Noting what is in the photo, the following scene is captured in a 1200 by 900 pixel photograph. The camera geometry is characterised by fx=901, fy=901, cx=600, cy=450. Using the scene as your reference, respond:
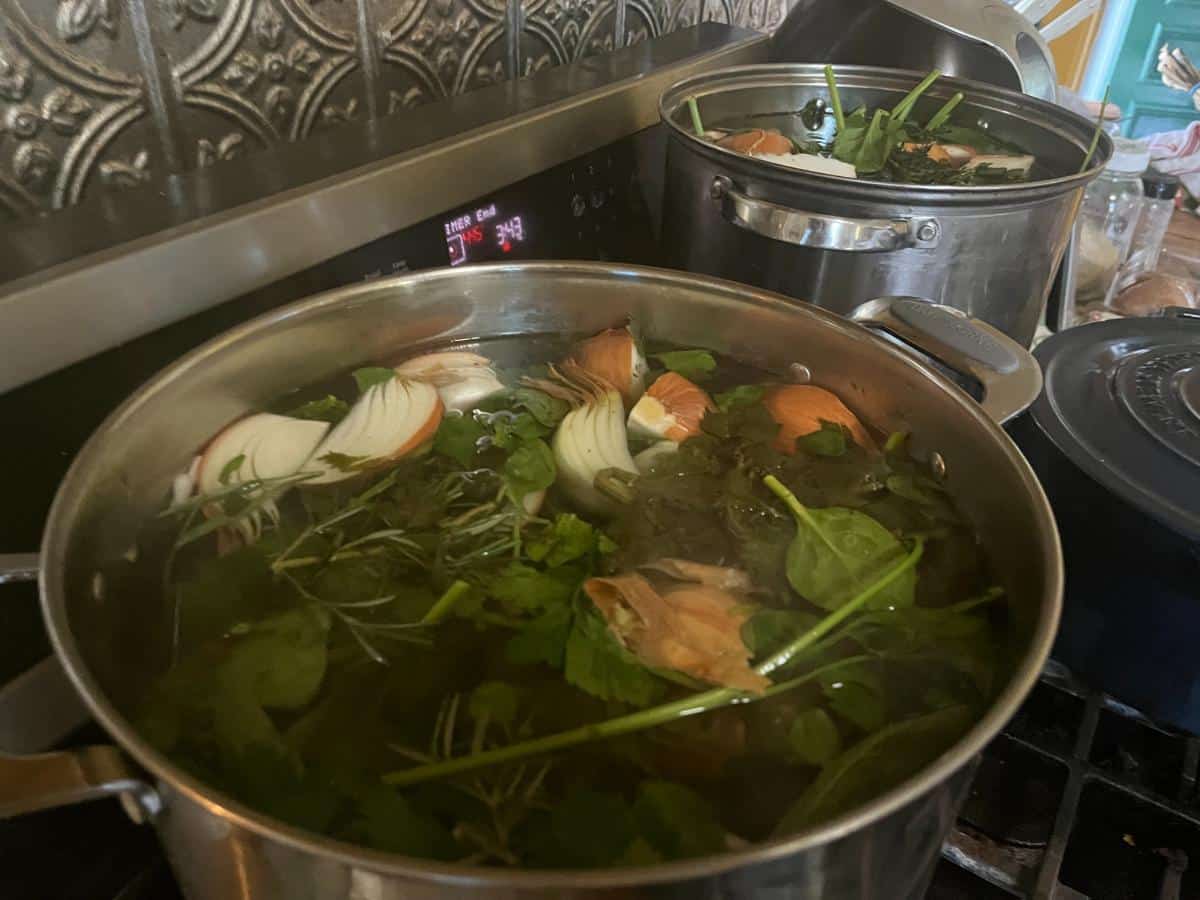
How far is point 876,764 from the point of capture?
462 millimetres

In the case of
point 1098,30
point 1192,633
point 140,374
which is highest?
point 140,374

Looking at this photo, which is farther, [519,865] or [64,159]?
[64,159]

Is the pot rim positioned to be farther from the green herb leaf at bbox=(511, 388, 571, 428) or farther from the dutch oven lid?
the green herb leaf at bbox=(511, 388, 571, 428)

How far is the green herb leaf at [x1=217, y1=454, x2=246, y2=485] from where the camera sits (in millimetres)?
627

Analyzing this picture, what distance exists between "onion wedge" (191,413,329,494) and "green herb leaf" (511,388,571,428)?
155 millimetres

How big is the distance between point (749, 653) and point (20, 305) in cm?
48

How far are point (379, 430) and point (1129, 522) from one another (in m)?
0.55

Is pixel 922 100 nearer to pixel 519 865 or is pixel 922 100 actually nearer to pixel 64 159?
pixel 64 159

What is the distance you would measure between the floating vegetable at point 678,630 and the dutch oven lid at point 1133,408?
323 mm

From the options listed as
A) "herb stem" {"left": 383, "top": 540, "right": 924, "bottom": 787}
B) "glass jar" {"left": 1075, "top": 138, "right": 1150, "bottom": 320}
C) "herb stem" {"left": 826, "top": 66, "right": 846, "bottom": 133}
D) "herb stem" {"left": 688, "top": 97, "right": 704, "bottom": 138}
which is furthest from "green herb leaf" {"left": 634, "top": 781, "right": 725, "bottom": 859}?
"glass jar" {"left": 1075, "top": 138, "right": 1150, "bottom": 320}

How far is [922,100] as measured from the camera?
1187 mm

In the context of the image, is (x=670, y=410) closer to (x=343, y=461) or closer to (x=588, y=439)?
(x=588, y=439)

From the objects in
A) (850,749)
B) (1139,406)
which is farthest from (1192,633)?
(850,749)

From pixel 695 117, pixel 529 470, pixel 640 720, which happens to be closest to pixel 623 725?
pixel 640 720
